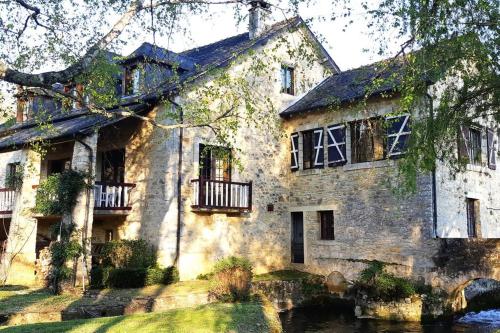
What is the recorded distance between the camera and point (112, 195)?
47.8 feet

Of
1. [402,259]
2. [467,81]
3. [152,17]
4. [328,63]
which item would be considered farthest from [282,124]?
[467,81]

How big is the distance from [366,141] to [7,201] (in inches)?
456

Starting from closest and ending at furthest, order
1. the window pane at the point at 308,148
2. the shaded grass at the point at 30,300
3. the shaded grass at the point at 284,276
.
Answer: the shaded grass at the point at 30,300
the shaded grass at the point at 284,276
the window pane at the point at 308,148

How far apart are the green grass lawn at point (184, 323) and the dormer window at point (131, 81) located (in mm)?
8436

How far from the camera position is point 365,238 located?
1495 centimetres

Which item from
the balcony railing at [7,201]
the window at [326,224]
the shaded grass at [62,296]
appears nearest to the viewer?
the shaded grass at [62,296]

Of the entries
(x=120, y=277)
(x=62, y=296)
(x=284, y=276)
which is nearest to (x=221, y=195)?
(x=284, y=276)

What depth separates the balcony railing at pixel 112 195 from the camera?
14234mm

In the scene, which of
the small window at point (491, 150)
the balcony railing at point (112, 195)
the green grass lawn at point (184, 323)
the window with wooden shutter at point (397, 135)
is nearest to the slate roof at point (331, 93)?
the window with wooden shutter at point (397, 135)

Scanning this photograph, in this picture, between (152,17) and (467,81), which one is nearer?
(467,81)

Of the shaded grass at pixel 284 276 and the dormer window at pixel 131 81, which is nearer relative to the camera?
the shaded grass at pixel 284 276

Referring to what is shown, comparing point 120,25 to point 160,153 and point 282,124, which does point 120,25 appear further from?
point 282,124

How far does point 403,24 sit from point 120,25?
15.3 ft

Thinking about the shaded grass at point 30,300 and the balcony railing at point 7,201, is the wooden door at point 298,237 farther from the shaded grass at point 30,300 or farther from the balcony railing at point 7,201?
the balcony railing at point 7,201
